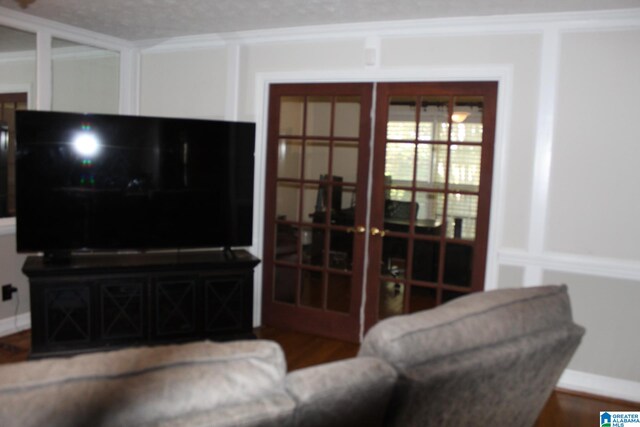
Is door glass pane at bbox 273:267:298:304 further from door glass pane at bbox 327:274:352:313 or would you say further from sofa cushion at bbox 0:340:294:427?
sofa cushion at bbox 0:340:294:427

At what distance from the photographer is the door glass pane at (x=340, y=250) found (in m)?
3.97

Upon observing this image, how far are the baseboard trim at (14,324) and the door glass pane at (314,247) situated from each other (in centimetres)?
222

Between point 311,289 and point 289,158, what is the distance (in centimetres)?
105

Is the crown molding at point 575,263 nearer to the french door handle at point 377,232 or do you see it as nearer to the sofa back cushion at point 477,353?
the french door handle at point 377,232

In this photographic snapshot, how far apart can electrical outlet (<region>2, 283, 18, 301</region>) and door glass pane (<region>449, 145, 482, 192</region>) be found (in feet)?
10.9

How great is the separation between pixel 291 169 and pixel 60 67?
2238 millimetres

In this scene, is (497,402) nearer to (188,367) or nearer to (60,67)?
(188,367)

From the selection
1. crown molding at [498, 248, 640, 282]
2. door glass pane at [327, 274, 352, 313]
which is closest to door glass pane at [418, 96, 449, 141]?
crown molding at [498, 248, 640, 282]

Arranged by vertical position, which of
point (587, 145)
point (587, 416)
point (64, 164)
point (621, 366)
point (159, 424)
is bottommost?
point (587, 416)

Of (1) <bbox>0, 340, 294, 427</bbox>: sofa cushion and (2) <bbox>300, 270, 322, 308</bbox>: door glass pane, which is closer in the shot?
(1) <bbox>0, 340, 294, 427</bbox>: sofa cushion

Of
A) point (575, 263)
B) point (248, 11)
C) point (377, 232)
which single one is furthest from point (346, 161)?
point (575, 263)

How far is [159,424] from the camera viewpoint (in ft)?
3.20

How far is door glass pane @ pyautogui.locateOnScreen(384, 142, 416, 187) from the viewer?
3707mm

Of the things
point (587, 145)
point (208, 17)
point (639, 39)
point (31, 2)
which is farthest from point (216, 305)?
point (639, 39)
